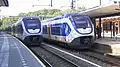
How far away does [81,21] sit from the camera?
27.5 metres

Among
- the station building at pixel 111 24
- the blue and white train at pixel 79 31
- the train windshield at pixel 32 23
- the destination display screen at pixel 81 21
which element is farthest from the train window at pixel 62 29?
the station building at pixel 111 24

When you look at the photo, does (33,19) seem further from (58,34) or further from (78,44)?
(78,44)

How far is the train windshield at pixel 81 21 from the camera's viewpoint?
88.9ft

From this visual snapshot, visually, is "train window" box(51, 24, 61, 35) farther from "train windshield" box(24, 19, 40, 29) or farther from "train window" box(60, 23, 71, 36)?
"train window" box(60, 23, 71, 36)

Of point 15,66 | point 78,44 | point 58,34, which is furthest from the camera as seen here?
point 58,34

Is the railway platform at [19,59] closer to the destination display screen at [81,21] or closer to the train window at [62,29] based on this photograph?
the train window at [62,29]

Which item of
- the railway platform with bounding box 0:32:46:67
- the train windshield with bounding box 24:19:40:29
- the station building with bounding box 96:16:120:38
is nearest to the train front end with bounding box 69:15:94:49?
the railway platform with bounding box 0:32:46:67

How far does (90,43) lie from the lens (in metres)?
27.0

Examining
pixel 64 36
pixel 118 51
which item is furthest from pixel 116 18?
pixel 118 51

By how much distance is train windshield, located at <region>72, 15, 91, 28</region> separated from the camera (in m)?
27.1

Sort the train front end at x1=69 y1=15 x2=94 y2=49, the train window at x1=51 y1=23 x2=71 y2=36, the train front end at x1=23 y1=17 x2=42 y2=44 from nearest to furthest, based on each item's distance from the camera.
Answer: the train front end at x1=69 y1=15 x2=94 y2=49
the train window at x1=51 y1=23 x2=71 y2=36
the train front end at x1=23 y1=17 x2=42 y2=44

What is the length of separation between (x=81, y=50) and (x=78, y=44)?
1.94 metres

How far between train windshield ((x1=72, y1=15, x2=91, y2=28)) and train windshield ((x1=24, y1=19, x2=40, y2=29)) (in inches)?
320

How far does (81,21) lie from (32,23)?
918 centimetres
